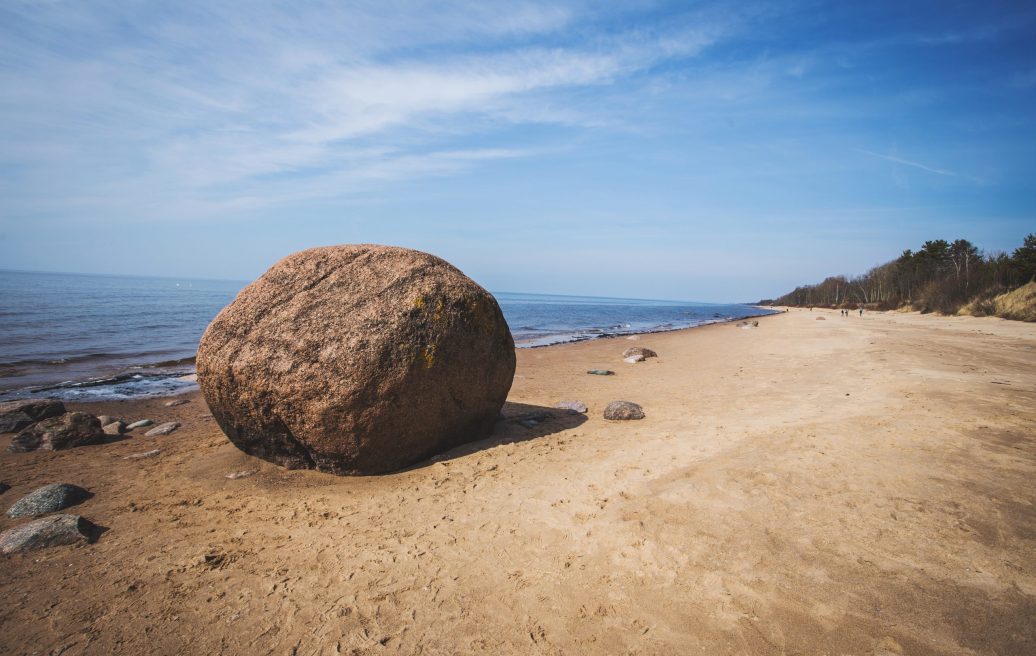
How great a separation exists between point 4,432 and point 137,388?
13.8 ft

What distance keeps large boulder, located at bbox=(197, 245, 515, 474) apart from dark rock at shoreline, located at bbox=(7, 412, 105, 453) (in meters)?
3.25

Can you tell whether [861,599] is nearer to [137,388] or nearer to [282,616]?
[282,616]

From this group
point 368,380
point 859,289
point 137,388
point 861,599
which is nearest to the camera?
point 861,599

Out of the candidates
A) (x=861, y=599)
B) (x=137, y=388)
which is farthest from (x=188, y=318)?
(x=861, y=599)

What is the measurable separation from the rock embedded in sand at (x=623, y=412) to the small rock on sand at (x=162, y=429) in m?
7.79

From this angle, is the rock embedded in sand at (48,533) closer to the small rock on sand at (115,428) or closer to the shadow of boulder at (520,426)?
the shadow of boulder at (520,426)

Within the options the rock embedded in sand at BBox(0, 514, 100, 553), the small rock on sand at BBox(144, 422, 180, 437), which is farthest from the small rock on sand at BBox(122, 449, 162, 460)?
the rock embedded in sand at BBox(0, 514, 100, 553)

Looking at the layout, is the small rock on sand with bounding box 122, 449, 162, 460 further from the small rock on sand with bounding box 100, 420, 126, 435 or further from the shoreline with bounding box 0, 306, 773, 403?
the shoreline with bounding box 0, 306, 773, 403

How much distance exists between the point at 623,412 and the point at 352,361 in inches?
177

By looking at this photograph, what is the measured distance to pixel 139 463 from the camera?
6359mm

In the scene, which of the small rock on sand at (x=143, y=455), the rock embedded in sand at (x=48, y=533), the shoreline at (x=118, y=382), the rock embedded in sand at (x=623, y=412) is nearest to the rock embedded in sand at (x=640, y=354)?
the rock embedded in sand at (x=623, y=412)

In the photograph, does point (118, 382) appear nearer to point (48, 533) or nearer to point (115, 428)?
point (115, 428)

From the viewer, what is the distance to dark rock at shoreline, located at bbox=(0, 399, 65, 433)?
767 centimetres

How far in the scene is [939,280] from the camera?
39.2 meters
